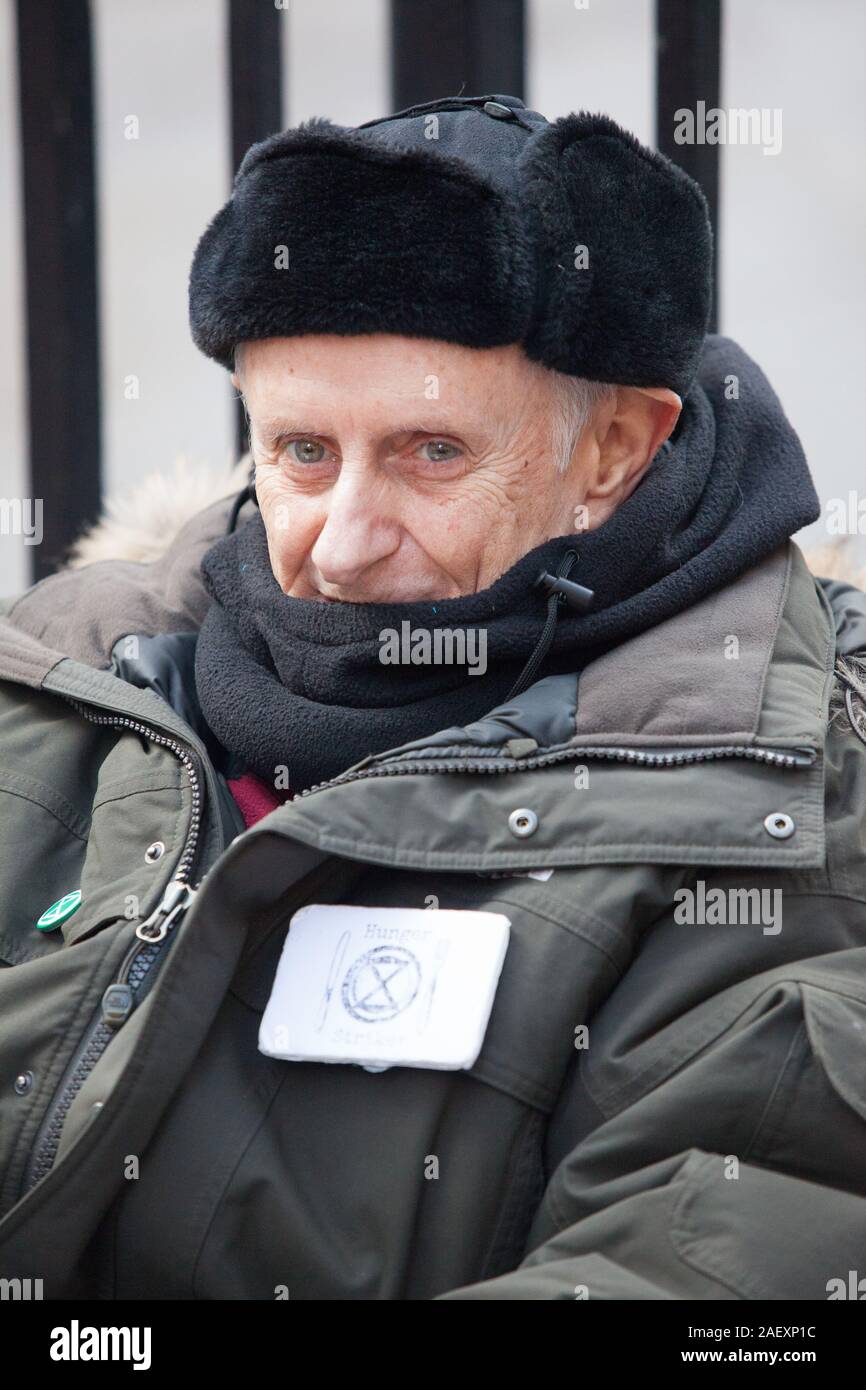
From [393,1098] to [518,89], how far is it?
6.35 ft

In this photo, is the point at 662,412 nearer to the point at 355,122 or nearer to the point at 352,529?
the point at 352,529

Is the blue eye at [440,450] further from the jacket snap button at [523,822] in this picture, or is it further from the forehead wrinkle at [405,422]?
the jacket snap button at [523,822]

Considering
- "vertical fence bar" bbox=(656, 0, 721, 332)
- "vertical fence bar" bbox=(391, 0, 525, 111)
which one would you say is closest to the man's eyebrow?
"vertical fence bar" bbox=(656, 0, 721, 332)

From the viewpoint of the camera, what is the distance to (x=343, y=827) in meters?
1.54

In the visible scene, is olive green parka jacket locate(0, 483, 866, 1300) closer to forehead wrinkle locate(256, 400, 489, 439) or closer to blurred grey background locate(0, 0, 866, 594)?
forehead wrinkle locate(256, 400, 489, 439)

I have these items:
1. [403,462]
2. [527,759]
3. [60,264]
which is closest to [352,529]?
[403,462]

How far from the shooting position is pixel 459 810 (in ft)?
5.16

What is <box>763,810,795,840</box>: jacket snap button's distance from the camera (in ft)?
5.00

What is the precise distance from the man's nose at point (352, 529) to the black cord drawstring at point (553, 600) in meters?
0.19

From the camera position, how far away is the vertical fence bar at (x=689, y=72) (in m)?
2.60

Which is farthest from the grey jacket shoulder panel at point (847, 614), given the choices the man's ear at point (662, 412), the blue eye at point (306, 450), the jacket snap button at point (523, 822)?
the blue eye at point (306, 450)
